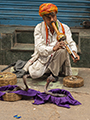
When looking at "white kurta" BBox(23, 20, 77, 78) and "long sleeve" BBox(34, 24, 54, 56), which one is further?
"white kurta" BBox(23, 20, 77, 78)

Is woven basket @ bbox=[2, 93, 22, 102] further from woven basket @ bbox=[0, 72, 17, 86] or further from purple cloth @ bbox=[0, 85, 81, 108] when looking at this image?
woven basket @ bbox=[0, 72, 17, 86]

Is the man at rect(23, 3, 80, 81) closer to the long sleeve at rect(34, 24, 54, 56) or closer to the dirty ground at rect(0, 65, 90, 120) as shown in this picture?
the long sleeve at rect(34, 24, 54, 56)

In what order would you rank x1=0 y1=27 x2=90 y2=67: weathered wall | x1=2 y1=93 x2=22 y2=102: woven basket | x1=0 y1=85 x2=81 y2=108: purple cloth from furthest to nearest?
x1=0 y1=27 x2=90 y2=67: weathered wall < x1=2 y1=93 x2=22 y2=102: woven basket < x1=0 y1=85 x2=81 y2=108: purple cloth

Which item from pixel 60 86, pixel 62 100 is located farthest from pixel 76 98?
pixel 60 86

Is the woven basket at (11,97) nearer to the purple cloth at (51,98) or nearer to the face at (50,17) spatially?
the purple cloth at (51,98)

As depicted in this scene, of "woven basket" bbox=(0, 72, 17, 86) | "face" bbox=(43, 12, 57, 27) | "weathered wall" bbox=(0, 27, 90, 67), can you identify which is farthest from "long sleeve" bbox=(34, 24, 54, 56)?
"weathered wall" bbox=(0, 27, 90, 67)

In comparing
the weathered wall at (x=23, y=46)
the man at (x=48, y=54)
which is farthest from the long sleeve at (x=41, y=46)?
the weathered wall at (x=23, y=46)

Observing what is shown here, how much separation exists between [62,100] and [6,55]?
2.61 meters

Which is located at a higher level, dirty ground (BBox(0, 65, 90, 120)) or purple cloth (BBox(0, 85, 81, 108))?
purple cloth (BBox(0, 85, 81, 108))

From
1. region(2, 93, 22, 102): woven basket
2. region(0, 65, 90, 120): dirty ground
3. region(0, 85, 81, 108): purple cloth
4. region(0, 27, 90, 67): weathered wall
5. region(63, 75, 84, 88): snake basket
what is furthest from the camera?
region(0, 27, 90, 67): weathered wall

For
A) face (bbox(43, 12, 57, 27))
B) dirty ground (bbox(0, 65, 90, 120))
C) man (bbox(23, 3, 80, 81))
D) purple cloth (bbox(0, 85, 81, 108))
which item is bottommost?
dirty ground (bbox(0, 65, 90, 120))

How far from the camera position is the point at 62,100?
371 centimetres

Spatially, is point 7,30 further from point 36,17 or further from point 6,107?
point 6,107

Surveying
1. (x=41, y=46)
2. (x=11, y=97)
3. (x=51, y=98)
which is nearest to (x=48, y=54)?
(x=41, y=46)
